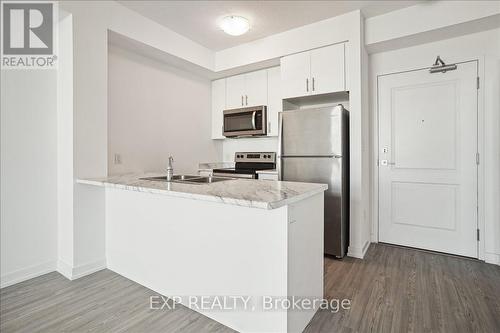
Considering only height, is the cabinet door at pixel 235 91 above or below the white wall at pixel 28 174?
above

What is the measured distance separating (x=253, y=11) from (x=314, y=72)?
3.12 ft

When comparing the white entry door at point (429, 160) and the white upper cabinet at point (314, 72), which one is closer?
the white entry door at point (429, 160)

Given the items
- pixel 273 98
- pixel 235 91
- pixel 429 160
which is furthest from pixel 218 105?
pixel 429 160

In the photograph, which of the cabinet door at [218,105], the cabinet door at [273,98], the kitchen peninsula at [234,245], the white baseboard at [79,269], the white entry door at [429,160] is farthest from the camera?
the cabinet door at [218,105]

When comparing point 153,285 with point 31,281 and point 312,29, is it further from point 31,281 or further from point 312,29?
point 312,29

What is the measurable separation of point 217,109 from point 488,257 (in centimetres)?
380

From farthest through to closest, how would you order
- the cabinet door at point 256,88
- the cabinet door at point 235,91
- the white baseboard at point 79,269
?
the cabinet door at point 235,91 < the cabinet door at point 256,88 < the white baseboard at point 79,269

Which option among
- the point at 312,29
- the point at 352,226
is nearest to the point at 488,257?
the point at 352,226

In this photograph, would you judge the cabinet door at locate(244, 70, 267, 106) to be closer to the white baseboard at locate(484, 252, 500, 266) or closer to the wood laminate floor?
the wood laminate floor

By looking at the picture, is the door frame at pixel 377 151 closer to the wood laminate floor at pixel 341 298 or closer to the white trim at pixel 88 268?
the wood laminate floor at pixel 341 298

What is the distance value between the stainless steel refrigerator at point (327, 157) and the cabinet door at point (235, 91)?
1135mm

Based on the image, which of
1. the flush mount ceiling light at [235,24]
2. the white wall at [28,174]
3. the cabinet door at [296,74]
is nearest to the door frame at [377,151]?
the cabinet door at [296,74]

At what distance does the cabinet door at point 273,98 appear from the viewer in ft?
11.9

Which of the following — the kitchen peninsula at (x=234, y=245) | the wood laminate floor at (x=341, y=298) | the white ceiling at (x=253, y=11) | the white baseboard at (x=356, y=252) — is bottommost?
the wood laminate floor at (x=341, y=298)
